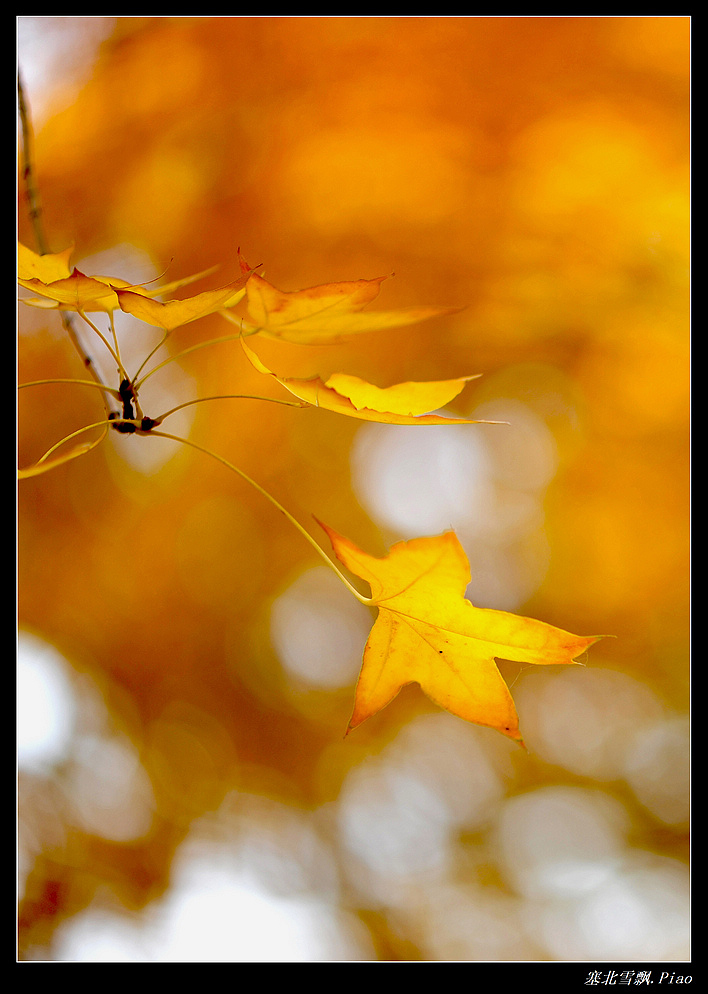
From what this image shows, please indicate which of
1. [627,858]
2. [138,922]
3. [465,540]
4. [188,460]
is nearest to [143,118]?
[188,460]

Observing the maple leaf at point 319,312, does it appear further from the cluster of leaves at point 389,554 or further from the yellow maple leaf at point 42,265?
the yellow maple leaf at point 42,265

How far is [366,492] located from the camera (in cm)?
162

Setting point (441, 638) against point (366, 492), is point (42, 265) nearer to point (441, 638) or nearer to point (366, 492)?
point (441, 638)

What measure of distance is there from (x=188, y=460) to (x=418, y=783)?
1062mm

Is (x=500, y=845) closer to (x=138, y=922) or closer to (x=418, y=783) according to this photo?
(x=418, y=783)

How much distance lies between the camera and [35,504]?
152 centimetres

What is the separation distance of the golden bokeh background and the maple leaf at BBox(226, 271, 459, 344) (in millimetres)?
975

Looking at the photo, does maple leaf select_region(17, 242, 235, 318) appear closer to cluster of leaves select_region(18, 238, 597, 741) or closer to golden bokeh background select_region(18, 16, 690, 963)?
cluster of leaves select_region(18, 238, 597, 741)

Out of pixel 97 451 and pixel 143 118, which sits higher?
pixel 143 118

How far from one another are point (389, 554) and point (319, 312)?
0.16m

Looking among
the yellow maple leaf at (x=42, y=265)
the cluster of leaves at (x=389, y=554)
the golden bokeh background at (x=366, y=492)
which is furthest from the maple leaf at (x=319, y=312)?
the golden bokeh background at (x=366, y=492)

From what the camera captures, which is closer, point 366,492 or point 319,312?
point 319,312

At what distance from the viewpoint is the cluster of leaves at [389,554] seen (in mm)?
369

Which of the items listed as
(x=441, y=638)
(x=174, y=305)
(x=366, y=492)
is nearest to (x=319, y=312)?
(x=174, y=305)
